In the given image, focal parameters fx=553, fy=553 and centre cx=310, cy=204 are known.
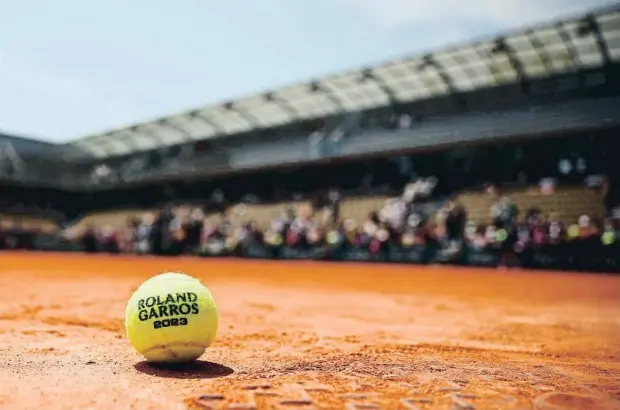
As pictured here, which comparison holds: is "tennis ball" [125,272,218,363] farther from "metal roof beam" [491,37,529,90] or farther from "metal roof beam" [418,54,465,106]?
"metal roof beam" [418,54,465,106]

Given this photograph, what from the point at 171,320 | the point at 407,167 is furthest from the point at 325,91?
the point at 171,320

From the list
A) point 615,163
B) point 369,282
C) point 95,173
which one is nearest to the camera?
point 369,282

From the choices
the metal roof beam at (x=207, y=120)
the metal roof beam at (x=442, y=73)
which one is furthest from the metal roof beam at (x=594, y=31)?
the metal roof beam at (x=207, y=120)

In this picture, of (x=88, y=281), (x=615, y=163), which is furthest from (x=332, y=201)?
(x=88, y=281)

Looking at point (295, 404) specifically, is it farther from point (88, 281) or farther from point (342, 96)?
point (342, 96)

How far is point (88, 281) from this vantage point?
1016cm

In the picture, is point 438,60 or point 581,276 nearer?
point 581,276

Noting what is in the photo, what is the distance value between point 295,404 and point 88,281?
864 centimetres

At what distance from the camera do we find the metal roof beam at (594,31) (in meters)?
17.7

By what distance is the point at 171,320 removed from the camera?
10.1ft

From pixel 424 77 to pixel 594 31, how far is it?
21.4ft

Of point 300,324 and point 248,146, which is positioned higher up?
point 248,146

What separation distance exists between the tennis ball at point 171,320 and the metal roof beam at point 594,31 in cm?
1824

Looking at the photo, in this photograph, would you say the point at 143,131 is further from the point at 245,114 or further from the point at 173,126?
the point at 245,114
